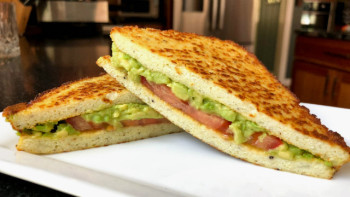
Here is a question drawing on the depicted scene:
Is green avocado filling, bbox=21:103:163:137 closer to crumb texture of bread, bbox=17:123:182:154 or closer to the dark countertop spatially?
crumb texture of bread, bbox=17:123:182:154

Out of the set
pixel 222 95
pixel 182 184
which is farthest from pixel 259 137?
pixel 182 184

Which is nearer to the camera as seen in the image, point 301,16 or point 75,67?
point 75,67

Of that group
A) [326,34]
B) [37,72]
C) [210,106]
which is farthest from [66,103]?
[326,34]

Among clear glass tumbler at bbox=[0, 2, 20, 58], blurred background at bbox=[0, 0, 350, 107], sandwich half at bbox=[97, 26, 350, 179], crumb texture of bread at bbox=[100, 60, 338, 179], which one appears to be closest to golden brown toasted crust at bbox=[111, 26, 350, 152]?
sandwich half at bbox=[97, 26, 350, 179]

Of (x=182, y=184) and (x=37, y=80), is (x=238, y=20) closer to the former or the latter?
(x=37, y=80)

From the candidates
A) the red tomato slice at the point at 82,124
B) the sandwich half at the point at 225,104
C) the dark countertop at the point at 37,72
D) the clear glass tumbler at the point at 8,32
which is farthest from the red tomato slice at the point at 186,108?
the clear glass tumbler at the point at 8,32

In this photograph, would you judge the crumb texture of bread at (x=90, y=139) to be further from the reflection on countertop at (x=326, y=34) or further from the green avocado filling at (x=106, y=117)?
the reflection on countertop at (x=326, y=34)

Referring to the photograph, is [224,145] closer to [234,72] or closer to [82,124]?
[234,72]
